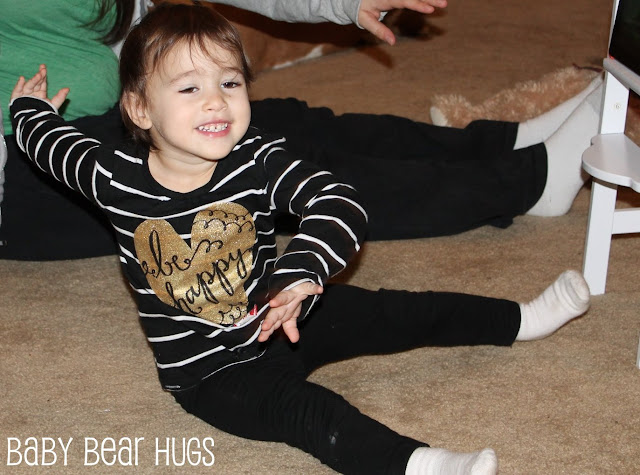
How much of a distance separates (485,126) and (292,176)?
66 centimetres

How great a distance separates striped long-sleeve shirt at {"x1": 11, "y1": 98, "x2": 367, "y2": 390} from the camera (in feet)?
3.30

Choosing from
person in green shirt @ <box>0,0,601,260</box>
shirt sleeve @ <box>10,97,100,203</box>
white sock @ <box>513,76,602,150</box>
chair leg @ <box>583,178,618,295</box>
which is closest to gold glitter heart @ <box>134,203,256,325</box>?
shirt sleeve @ <box>10,97,100,203</box>

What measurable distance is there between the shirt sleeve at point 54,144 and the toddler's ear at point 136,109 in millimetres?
88

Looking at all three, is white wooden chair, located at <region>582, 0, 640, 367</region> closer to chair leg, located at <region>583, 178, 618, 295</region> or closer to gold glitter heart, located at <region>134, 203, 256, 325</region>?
chair leg, located at <region>583, 178, 618, 295</region>

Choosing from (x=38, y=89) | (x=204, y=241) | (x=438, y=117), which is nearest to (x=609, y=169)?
(x=204, y=241)

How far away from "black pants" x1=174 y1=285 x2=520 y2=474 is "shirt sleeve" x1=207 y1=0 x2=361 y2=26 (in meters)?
0.39

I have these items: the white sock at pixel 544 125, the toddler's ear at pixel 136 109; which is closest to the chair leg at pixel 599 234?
the white sock at pixel 544 125

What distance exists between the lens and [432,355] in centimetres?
118

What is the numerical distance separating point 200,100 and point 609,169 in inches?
20.7

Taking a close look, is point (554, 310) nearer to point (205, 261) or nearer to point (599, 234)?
point (599, 234)

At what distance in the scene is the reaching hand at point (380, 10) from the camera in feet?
3.78

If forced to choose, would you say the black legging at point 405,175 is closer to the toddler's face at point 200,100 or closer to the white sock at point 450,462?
the toddler's face at point 200,100

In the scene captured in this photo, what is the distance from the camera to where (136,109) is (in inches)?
39.4

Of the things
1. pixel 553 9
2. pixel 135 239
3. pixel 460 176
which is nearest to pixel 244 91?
pixel 135 239
